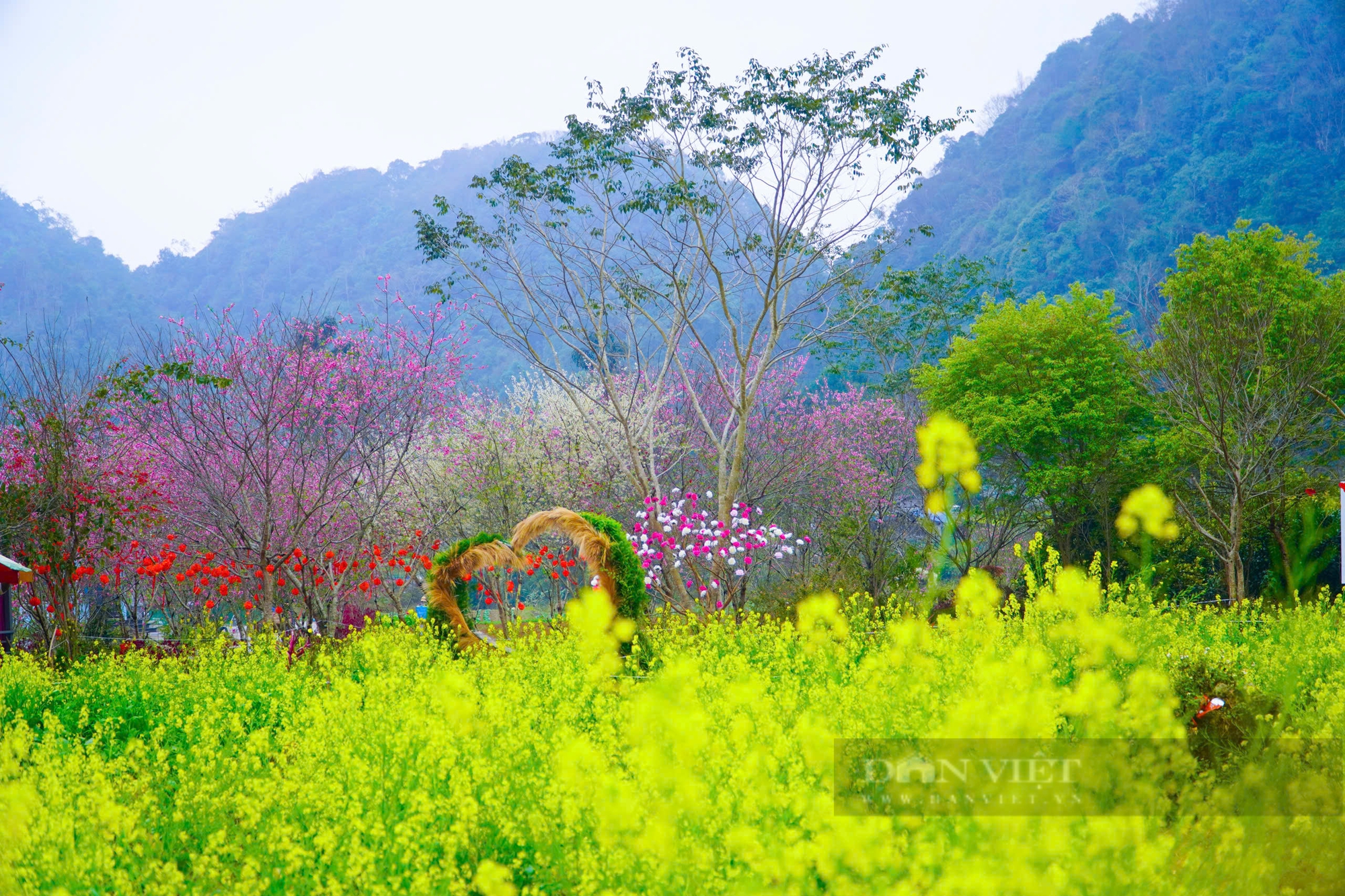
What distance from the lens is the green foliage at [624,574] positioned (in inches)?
281

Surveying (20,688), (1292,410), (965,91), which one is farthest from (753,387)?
(20,688)

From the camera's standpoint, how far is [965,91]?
46.7 feet

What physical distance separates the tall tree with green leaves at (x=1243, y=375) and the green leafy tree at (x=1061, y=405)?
740 mm

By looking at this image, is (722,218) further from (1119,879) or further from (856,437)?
(1119,879)

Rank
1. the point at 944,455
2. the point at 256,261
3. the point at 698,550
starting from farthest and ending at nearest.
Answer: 1. the point at 256,261
2. the point at 698,550
3. the point at 944,455

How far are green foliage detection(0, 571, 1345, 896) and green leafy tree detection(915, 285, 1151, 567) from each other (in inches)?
356

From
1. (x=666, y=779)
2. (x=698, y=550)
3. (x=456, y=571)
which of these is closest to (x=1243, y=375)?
(x=698, y=550)

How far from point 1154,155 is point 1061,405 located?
2383 centimetres

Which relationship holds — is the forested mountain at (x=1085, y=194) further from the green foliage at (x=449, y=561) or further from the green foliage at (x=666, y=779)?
the green foliage at (x=666, y=779)

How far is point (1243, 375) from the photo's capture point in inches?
479

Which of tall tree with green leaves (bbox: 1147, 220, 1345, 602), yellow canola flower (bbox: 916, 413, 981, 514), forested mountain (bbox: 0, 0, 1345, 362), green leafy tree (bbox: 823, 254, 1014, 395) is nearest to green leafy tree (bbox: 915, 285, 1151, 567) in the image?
tall tree with green leaves (bbox: 1147, 220, 1345, 602)

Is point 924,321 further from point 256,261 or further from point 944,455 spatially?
point 256,261

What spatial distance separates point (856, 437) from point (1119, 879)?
16909 mm

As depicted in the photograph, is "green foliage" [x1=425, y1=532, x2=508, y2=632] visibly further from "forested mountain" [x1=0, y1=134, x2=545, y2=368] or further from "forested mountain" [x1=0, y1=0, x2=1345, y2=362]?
"forested mountain" [x1=0, y1=134, x2=545, y2=368]
